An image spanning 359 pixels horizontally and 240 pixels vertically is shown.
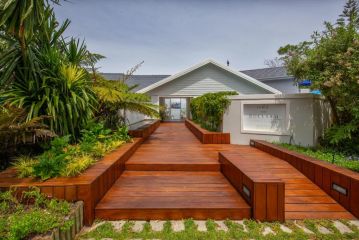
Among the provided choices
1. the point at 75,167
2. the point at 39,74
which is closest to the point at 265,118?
the point at 75,167

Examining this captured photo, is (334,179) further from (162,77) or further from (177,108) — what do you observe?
(162,77)

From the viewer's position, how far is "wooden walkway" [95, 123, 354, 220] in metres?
2.68

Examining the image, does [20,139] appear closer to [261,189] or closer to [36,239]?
[36,239]

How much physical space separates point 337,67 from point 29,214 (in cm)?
570

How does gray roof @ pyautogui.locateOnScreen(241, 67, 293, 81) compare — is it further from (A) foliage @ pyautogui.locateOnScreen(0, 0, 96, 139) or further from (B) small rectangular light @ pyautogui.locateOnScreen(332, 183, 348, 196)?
(A) foliage @ pyautogui.locateOnScreen(0, 0, 96, 139)

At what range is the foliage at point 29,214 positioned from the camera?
6.16ft

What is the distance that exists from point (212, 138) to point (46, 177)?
15.2 ft

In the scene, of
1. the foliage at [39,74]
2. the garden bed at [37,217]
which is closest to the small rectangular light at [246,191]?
the garden bed at [37,217]

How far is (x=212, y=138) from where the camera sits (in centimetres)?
653

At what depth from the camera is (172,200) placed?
2.90 metres

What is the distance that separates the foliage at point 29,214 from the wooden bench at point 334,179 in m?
3.28

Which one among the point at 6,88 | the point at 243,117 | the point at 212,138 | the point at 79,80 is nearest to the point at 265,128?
the point at 243,117

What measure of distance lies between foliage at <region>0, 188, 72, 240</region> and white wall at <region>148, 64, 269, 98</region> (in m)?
11.1

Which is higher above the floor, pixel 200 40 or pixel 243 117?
pixel 200 40
